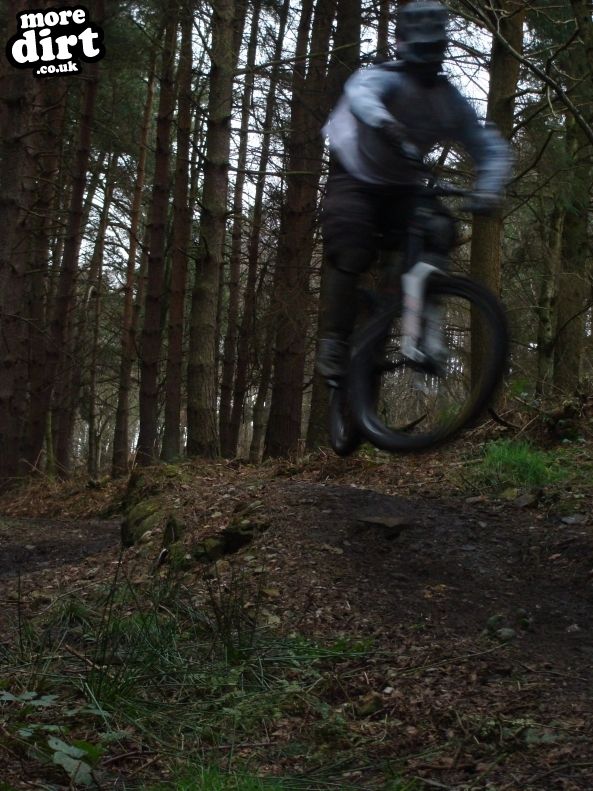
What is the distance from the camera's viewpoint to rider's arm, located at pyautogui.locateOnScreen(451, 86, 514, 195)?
14.2ft

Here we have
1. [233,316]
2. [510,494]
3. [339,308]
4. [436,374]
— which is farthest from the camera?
[233,316]

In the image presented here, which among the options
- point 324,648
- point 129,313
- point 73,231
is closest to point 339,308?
Answer: point 324,648

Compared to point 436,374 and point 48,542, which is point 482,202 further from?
point 48,542

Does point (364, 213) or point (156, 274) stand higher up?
point (156, 274)

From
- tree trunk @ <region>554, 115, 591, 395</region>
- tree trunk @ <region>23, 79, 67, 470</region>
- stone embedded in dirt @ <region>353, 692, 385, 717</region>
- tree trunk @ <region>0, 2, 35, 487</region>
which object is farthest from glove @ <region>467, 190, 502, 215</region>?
tree trunk @ <region>23, 79, 67, 470</region>

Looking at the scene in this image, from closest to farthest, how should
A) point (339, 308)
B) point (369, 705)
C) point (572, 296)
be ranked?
point (369, 705), point (339, 308), point (572, 296)

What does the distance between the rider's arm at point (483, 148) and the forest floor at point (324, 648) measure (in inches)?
91.3

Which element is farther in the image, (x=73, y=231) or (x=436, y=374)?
(x=73, y=231)

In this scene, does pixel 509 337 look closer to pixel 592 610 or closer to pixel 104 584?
pixel 592 610

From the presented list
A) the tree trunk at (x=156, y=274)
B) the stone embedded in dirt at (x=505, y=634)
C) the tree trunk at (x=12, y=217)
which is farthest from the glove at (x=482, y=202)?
the tree trunk at (x=156, y=274)

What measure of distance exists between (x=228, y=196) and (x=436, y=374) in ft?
30.4

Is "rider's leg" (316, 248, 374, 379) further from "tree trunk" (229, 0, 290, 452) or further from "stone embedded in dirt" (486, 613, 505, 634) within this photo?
"tree trunk" (229, 0, 290, 452)

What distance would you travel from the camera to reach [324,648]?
5055 millimetres

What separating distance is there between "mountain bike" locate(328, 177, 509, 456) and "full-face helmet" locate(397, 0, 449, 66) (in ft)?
1.90
